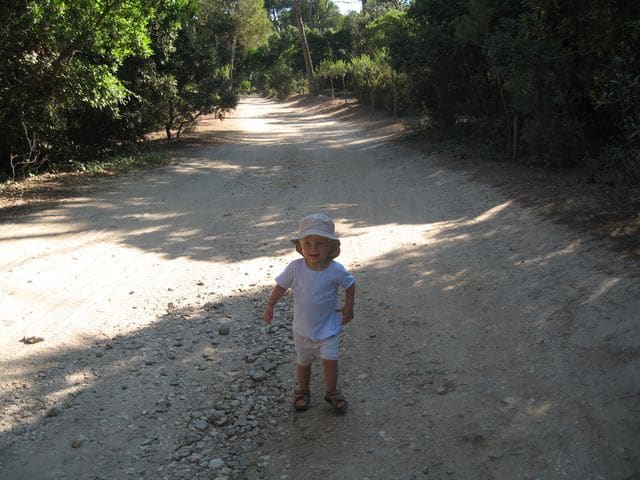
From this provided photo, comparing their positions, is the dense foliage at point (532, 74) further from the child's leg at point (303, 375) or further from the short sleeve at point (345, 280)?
the child's leg at point (303, 375)

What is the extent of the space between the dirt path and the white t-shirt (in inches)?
24.1

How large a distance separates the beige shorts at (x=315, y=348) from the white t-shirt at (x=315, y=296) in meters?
0.04

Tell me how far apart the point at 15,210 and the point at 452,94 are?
449 inches

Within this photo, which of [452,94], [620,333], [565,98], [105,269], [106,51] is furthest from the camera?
[452,94]

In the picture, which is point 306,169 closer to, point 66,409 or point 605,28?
point 605,28

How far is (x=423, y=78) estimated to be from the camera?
49.1 feet

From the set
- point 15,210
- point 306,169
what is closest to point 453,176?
point 306,169

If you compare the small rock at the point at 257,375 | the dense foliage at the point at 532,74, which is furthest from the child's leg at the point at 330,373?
the dense foliage at the point at 532,74

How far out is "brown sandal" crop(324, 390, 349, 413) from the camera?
338cm

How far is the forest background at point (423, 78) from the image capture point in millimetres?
6844

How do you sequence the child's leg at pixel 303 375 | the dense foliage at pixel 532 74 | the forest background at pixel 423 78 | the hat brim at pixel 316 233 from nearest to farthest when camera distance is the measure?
1. the hat brim at pixel 316 233
2. the child's leg at pixel 303 375
3. the dense foliage at pixel 532 74
4. the forest background at pixel 423 78

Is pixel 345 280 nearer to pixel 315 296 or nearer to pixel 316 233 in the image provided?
pixel 315 296

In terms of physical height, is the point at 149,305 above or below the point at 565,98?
below

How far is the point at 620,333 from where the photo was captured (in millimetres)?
3768
